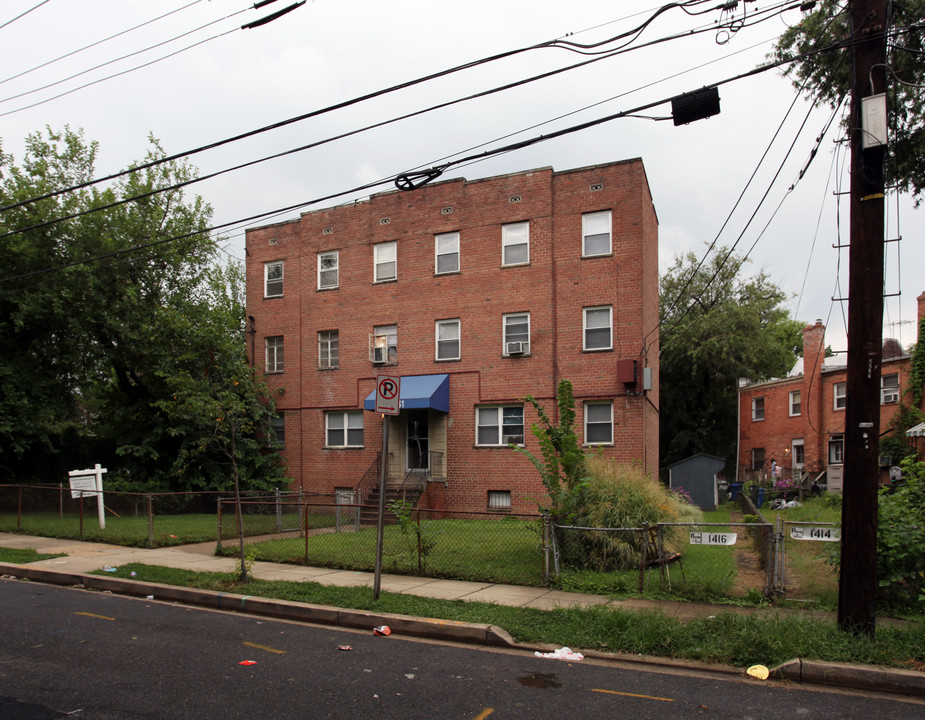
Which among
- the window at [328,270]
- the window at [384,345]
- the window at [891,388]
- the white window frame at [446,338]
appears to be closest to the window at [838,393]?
the window at [891,388]

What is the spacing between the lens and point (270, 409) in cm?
2472

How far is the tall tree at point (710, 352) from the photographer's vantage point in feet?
126

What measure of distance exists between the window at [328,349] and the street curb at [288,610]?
13373 millimetres

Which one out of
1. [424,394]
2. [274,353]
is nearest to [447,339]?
[424,394]

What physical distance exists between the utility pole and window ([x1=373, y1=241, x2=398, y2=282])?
17.6m

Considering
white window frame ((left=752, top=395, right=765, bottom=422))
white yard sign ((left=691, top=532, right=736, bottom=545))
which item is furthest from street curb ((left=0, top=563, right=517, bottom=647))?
white window frame ((left=752, top=395, right=765, bottom=422))

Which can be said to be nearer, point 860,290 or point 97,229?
point 860,290

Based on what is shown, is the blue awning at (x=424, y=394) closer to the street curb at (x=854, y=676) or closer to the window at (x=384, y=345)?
the window at (x=384, y=345)

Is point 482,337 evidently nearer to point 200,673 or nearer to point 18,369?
point 18,369

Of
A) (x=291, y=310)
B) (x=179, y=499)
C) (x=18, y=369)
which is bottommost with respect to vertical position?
(x=179, y=499)

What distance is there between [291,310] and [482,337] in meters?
7.69

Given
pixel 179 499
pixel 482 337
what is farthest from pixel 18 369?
pixel 482 337

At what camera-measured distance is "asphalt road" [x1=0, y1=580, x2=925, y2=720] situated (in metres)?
5.51

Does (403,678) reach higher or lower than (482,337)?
lower
